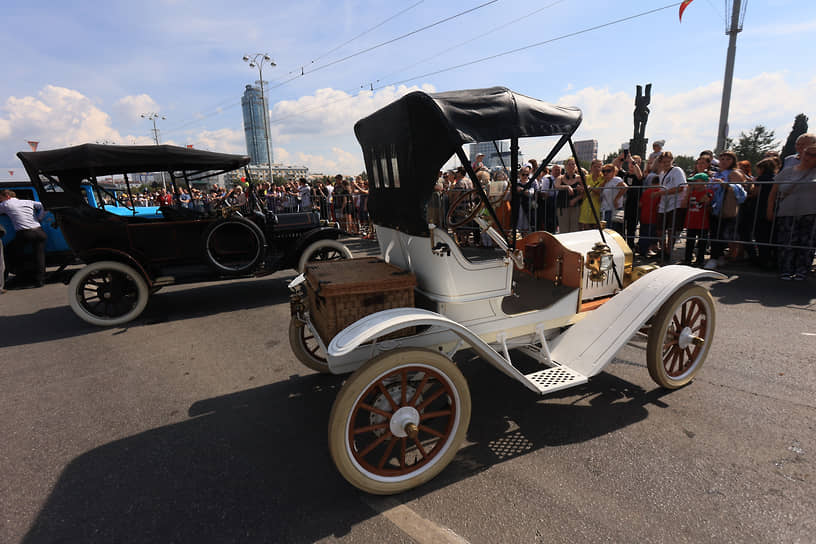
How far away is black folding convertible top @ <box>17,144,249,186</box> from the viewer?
513 centimetres

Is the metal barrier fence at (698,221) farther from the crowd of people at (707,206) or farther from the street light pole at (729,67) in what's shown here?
the street light pole at (729,67)

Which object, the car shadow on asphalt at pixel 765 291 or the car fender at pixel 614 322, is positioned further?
the car shadow on asphalt at pixel 765 291

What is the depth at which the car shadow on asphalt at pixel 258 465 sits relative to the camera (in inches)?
78.2

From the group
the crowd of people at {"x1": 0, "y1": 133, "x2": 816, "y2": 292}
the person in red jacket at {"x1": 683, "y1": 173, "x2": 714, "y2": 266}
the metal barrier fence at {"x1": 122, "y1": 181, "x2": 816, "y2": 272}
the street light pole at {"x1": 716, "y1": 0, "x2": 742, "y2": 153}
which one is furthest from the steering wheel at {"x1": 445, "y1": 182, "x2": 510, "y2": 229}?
the street light pole at {"x1": 716, "y1": 0, "x2": 742, "y2": 153}

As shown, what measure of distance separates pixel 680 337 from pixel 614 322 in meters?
0.64

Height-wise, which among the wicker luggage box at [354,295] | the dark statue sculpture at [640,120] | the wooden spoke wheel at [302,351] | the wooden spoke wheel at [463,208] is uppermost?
the dark statue sculpture at [640,120]

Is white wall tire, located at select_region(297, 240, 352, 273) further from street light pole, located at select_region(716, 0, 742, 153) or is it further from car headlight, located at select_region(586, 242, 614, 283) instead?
street light pole, located at select_region(716, 0, 742, 153)

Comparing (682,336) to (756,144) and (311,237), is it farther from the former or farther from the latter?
(756,144)

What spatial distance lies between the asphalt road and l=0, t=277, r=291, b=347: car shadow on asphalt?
0.99m

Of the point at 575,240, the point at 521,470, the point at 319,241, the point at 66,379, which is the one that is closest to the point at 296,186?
the point at 319,241

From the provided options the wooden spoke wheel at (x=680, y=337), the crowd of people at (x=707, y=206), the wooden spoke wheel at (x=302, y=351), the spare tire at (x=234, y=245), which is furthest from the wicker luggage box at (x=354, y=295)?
the spare tire at (x=234, y=245)

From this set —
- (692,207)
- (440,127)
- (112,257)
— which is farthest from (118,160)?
(692,207)

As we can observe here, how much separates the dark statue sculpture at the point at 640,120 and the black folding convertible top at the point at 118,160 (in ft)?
55.4

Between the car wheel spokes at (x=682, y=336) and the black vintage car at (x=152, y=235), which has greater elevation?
the black vintage car at (x=152, y=235)
